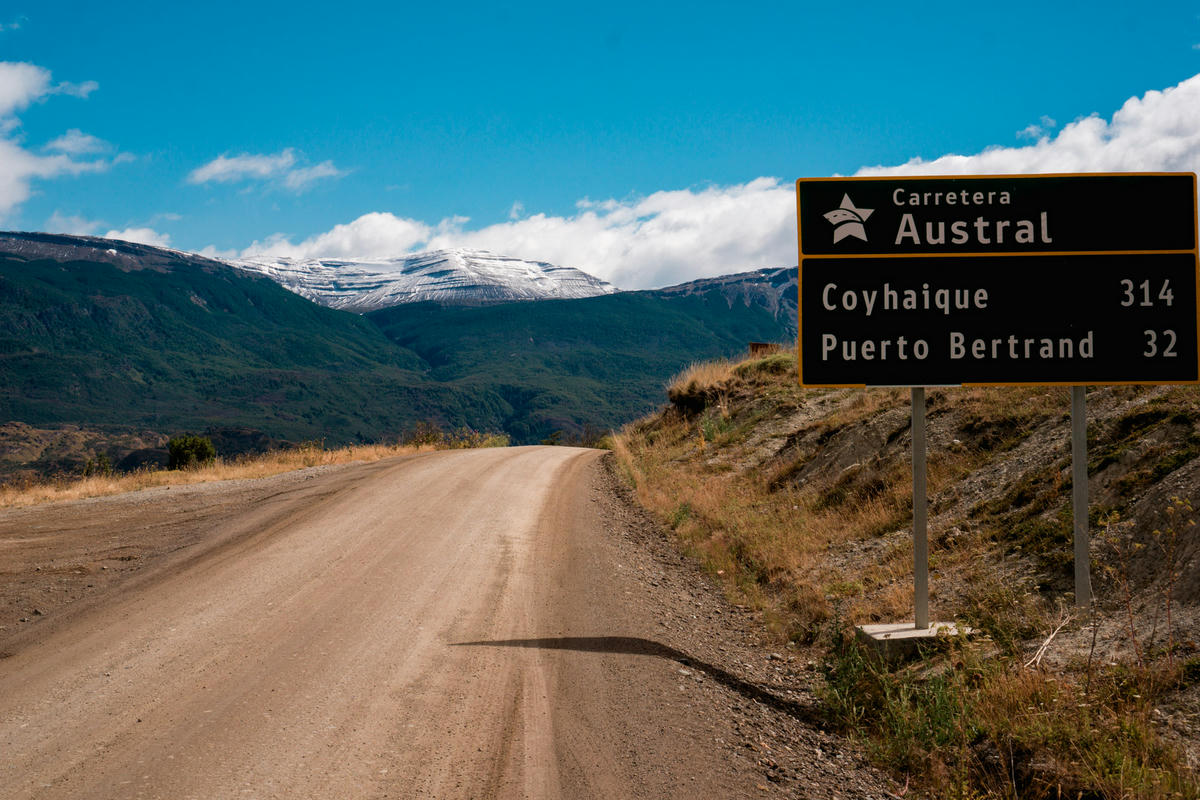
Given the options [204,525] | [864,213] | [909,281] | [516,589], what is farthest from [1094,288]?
[204,525]

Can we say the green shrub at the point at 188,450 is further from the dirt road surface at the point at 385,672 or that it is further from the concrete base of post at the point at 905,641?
the concrete base of post at the point at 905,641

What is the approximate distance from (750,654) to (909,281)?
376 cm

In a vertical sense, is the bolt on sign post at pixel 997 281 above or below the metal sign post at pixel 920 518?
above

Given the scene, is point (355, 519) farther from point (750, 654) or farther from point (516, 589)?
point (750, 654)

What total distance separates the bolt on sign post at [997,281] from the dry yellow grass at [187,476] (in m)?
15.5

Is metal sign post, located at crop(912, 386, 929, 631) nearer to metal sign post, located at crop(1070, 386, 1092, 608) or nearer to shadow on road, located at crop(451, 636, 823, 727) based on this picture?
metal sign post, located at crop(1070, 386, 1092, 608)

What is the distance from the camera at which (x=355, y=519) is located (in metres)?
12.5

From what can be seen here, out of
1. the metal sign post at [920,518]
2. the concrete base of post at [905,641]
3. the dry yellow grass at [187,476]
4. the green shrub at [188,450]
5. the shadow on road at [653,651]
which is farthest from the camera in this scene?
the green shrub at [188,450]

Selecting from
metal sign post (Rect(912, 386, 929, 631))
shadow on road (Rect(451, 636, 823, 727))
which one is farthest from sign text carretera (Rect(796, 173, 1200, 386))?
shadow on road (Rect(451, 636, 823, 727))

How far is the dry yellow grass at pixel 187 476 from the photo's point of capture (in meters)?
16.8

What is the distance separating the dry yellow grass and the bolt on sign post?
15539mm

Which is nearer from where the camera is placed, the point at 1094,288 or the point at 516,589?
the point at 1094,288

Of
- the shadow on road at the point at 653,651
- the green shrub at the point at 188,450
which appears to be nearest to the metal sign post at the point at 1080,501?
the shadow on road at the point at 653,651

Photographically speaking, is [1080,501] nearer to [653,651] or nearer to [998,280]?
[998,280]
